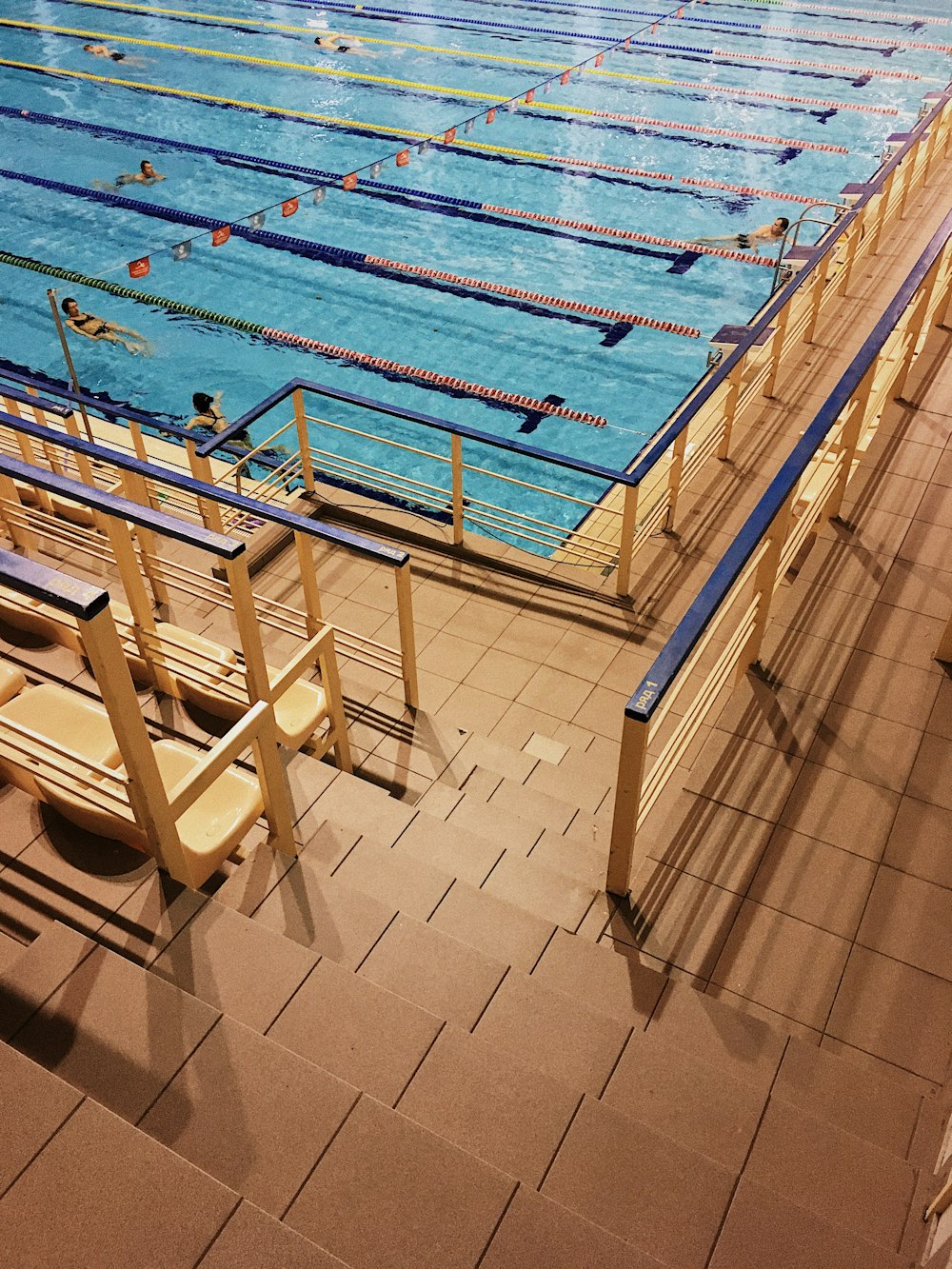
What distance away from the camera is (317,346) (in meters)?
7.78

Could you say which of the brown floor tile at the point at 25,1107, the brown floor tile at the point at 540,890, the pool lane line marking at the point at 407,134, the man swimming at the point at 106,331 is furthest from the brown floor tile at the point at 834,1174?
the pool lane line marking at the point at 407,134

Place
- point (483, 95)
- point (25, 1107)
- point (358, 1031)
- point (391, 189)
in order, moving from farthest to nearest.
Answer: point (483, 95) < point (391, 189) < point (358, 1031) < point (25, 1107)

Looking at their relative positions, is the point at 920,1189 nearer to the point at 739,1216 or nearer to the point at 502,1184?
the point at 739,1216

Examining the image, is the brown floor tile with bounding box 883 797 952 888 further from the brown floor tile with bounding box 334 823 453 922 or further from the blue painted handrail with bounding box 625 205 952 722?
the brown floor tile with bounding box 334 823 453 922

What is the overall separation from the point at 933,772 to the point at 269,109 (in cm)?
1278

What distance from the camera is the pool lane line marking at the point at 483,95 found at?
11.5 metres

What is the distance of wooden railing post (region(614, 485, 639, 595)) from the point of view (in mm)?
3918

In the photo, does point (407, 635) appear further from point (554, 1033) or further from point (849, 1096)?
point (849, 1096)

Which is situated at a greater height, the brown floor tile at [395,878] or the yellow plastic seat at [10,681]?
the yellow plastic seat at [10,681]

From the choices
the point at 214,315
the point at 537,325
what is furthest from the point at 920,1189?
the point at 214,315

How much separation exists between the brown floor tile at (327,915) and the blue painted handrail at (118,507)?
2.55ft

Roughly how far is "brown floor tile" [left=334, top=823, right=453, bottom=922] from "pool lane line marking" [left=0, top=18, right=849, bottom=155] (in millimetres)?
11155

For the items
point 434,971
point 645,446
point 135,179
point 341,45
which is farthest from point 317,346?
point 341,45

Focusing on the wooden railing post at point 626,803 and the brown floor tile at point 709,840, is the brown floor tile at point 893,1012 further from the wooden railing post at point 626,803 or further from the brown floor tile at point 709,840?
the wooden railing post at point 626,803
